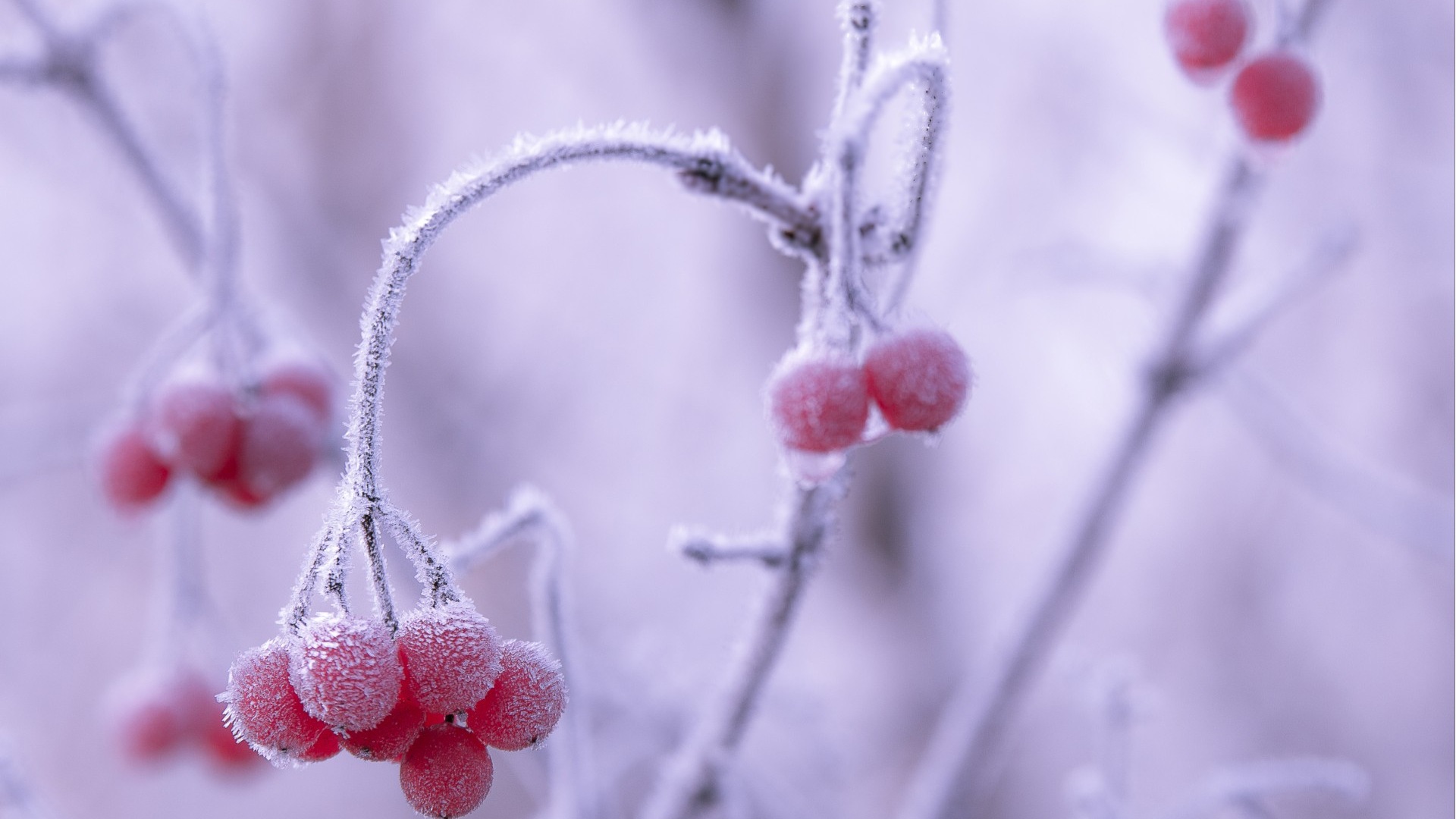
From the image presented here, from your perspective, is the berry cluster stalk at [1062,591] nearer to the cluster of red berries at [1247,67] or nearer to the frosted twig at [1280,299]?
the frosted twig at [1280,299]

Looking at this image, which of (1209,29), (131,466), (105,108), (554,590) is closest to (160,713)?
(131,466)

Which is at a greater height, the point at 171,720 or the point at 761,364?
the point at 761,364

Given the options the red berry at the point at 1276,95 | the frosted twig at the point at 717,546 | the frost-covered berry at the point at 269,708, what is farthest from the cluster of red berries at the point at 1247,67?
the frost-covered berry at the point at 269,708

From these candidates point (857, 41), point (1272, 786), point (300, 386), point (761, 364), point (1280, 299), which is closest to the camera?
point (857, 41)

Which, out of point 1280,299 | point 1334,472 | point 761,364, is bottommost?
point 761,364

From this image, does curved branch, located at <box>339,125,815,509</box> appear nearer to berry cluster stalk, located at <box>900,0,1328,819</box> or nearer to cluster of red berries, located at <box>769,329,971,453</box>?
cluster of red berries, located at <box>769,329,971,453</box>

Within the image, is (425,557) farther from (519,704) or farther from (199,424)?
(199,424)

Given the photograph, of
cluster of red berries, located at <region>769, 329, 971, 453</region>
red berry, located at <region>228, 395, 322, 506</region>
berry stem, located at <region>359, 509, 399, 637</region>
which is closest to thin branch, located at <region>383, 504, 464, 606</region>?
berry stem, located at <region>359, 509, 399, 637</region>

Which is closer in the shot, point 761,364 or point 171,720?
point 171,720
